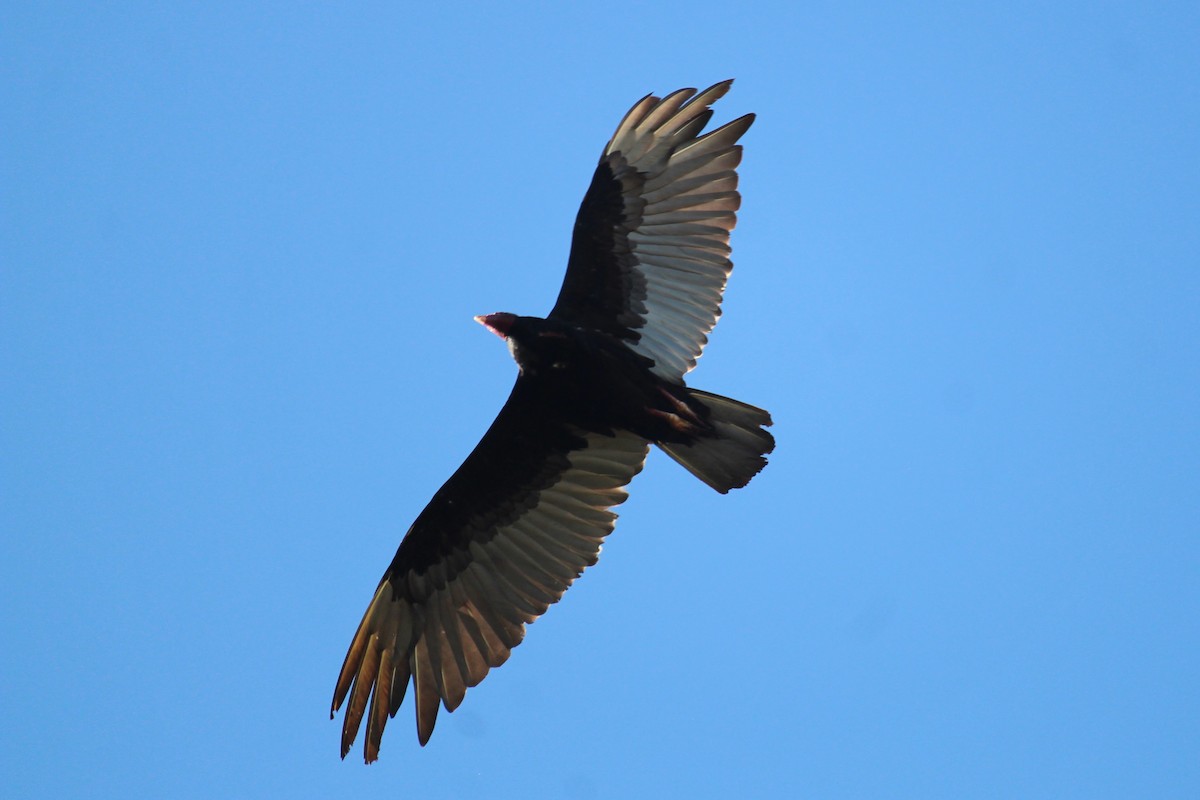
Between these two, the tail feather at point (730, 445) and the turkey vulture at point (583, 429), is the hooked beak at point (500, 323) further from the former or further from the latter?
the tail feather at point (730, 445)

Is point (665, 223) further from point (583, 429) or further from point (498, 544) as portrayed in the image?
point (498, 544)

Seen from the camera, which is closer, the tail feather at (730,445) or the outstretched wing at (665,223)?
the tail feather at (730,445)

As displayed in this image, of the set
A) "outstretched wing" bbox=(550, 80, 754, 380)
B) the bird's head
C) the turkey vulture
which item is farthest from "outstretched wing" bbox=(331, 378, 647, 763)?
"outstretched wing" bbox=(550, 80, 754, 380)

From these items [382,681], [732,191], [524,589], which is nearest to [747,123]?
[732,191]

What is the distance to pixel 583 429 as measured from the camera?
5.58 m

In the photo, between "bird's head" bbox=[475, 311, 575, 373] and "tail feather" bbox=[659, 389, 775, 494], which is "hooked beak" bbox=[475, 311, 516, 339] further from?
"tail feather" bbox=[659, 389, 775, 494]

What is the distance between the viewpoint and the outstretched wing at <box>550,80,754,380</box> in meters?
5.38

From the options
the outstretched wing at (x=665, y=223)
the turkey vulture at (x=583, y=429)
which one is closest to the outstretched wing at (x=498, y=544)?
the turkey vulture at (x=583, y=429)

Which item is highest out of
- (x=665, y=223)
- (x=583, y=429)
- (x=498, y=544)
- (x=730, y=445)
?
(x=665, y=223)

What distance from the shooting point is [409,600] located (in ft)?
18.3

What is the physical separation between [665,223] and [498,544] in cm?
195

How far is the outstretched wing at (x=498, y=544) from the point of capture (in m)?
5.41

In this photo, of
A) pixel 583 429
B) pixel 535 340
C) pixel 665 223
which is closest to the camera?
pixel 535 340

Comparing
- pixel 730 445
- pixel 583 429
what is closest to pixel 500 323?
pixel 583 429
